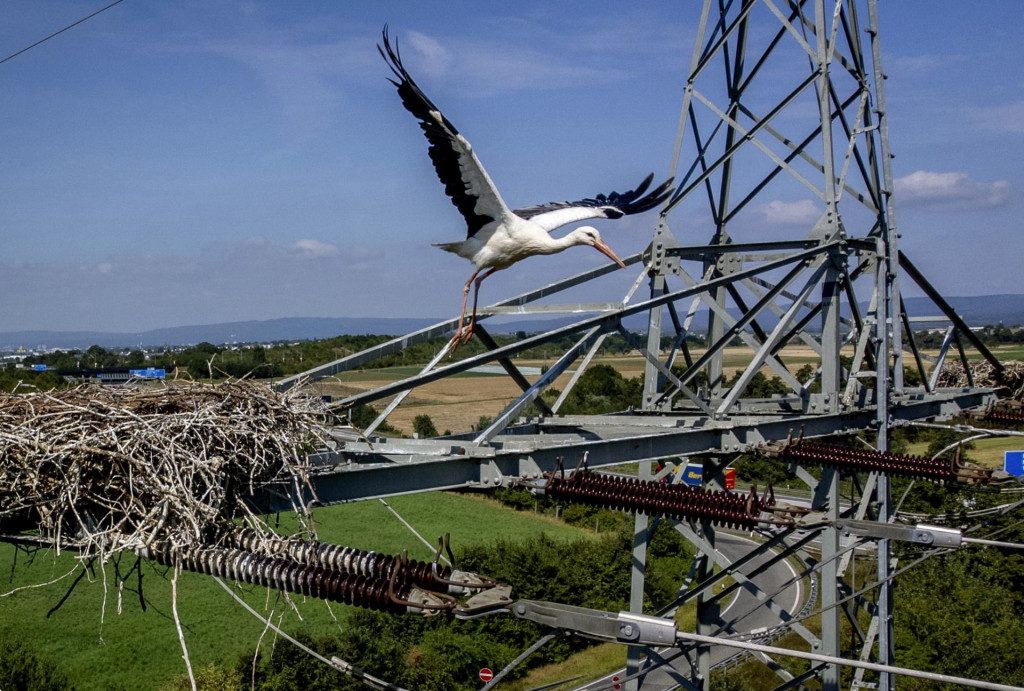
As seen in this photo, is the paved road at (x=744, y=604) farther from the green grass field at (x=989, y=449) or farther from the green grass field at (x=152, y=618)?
the green grass field at (x=989, y=449)

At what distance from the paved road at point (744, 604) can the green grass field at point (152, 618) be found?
6704 millimetres

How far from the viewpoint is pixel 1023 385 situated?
15805mm

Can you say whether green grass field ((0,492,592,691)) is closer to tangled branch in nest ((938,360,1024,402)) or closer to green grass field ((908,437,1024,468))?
tangled branch in nest ((938,360,1024,402))

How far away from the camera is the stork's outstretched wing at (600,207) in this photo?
7.62 meters

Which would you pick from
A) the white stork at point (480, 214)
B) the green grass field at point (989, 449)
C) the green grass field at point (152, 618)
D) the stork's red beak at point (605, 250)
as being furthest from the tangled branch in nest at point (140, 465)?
the green grass field at point (989, 449)

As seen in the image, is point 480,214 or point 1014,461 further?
point 1014,461

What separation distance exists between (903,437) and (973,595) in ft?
87.3

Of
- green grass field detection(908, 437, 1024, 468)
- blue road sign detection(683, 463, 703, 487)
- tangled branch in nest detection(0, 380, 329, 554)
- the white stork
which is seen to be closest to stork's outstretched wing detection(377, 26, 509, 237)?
the white stork

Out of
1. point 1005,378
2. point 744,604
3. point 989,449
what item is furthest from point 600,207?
point 989,449

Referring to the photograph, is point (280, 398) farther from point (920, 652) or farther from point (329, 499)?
point (920, 652)

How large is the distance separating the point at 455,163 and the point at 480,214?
542mm

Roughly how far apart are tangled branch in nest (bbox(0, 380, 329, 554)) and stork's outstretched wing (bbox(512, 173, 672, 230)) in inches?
140

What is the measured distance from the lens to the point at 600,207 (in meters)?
8.48

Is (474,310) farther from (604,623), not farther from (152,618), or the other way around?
(152,618)
